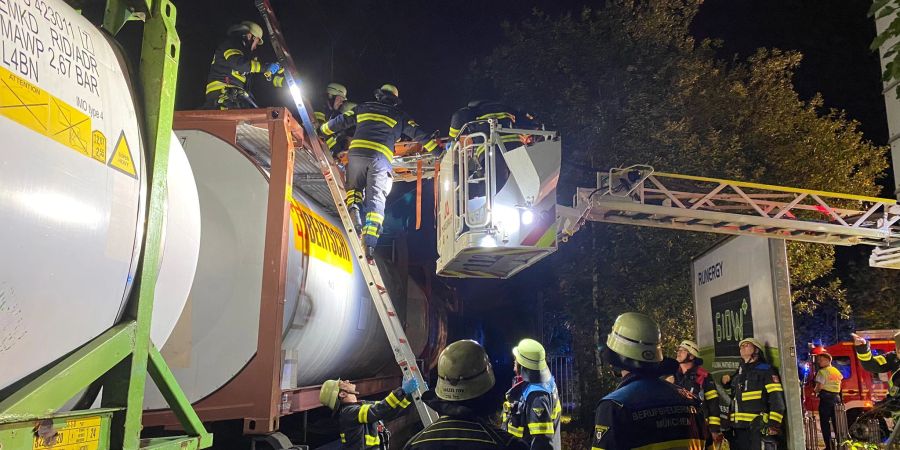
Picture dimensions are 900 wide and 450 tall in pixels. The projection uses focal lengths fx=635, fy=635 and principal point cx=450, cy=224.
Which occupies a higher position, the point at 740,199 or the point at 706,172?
the point at 706,172

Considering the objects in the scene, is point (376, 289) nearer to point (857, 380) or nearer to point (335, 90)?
point (335, 90)

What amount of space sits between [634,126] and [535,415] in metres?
9.08

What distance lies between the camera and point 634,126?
42.6ft

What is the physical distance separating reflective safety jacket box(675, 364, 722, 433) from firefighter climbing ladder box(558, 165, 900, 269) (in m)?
2.06

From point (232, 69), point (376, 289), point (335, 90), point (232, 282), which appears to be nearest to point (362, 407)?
point (232, 282)

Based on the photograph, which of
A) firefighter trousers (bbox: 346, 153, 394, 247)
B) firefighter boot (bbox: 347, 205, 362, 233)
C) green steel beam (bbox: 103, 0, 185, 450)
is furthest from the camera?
firefighter trousers (bbox: 346, 153, 394, 247)

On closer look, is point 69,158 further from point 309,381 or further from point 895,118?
point 895,118

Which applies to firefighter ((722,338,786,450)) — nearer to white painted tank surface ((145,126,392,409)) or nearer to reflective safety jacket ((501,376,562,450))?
reflective safety jacket ((501,376,562,450))

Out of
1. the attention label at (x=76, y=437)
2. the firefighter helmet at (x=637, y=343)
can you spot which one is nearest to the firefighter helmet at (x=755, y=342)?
the firefighter helmet at (x=637, y=343)

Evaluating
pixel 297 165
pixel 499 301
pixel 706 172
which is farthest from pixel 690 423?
pixel 499 301

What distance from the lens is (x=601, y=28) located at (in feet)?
45.8

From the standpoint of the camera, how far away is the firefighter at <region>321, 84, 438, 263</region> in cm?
702

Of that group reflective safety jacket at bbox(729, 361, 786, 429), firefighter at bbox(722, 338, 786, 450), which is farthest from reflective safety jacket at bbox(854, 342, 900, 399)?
reflective safety jacket at bbox(729, 361, 786, 429)

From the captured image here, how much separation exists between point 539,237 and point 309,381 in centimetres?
273
